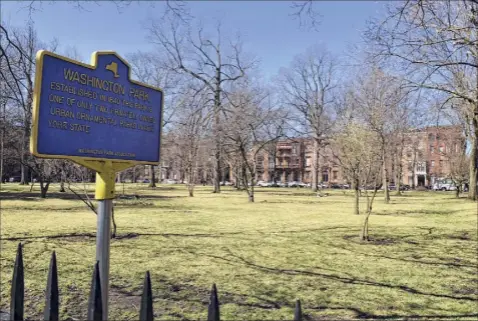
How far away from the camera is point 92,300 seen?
227 centimetres

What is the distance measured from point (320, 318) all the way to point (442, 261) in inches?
183

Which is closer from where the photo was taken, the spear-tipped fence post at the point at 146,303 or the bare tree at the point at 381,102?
the spear-tipped fence post at the point at 146,303

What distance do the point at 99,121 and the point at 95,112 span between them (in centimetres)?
8

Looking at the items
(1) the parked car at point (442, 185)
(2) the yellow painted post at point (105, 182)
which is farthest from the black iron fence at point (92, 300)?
(1) the parked car at point (442, 185)

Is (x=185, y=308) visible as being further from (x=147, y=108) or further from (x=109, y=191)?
(x=147, y=108)

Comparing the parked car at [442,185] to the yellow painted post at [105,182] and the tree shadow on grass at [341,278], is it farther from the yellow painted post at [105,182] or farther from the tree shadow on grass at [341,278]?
the yellow painted post at [105,182]

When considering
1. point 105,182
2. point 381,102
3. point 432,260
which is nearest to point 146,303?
point 105,182

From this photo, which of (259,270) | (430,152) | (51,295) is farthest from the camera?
(430,152)

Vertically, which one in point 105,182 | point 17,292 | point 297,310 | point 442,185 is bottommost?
point 17,292

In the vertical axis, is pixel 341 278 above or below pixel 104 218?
below

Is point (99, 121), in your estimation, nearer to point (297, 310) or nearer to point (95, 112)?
point (95, 112)

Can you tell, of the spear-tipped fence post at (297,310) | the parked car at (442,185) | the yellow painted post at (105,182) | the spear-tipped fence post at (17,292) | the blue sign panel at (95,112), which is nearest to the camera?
the spear-tipped fence post at (297,310)

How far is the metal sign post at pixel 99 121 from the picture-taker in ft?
9.39

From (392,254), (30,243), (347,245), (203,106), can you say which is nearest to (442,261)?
(392,254)
